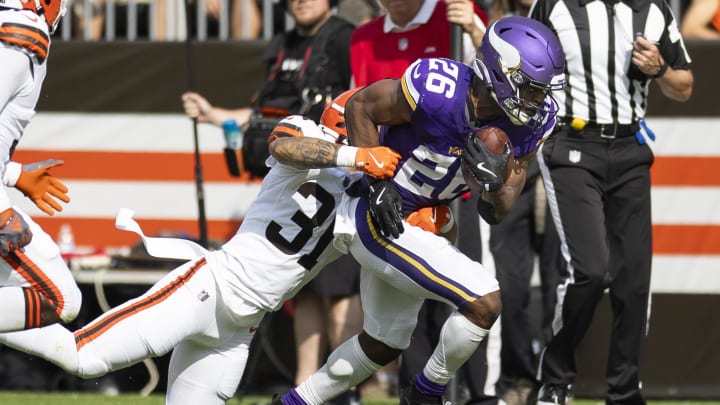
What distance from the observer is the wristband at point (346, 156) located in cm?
468

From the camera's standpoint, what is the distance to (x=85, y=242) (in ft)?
24.7

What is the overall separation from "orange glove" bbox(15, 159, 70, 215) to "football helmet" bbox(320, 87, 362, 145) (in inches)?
40.7

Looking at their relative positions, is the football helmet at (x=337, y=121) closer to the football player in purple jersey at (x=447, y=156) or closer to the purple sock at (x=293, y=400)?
the football player in purple jersey at (x=447, y=156)

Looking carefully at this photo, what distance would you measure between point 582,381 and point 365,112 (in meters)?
3.04

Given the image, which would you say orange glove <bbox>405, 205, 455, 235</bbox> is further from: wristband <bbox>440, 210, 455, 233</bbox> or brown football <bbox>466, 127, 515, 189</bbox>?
brown football <bbox>466, 127, 515, 189</bbox>

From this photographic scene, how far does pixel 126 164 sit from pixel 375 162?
10.5 feet

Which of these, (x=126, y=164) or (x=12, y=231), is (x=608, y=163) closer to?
(x=12, y=231)

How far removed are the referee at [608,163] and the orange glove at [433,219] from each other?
89 centimetres

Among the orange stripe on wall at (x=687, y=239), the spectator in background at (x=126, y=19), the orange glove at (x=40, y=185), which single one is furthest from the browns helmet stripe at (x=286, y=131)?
the orange stripe on wall at (x=687, y=239)

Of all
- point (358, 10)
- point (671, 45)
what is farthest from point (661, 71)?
point (358, 10)

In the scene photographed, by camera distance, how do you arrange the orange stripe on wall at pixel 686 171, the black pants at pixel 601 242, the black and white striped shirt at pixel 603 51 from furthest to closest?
the orange stripe on wall at pixel 686 171 < the black and white striped shirt at pixel 603 51 < the black pants at pixel 601 242

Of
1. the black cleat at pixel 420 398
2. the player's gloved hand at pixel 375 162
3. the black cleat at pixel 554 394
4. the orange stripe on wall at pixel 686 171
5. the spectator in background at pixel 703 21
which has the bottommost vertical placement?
the black cleat at pixel 554 394

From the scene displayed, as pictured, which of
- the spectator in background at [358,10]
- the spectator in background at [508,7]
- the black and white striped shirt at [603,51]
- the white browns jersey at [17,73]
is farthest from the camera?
the spectator in background at [358,10]

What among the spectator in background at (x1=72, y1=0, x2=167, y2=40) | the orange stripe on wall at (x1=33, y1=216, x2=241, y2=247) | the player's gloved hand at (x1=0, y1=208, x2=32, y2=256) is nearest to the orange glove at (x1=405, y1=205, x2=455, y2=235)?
the player's gloved hand at (x1=0, y1=208, x2=32, y2=256)
